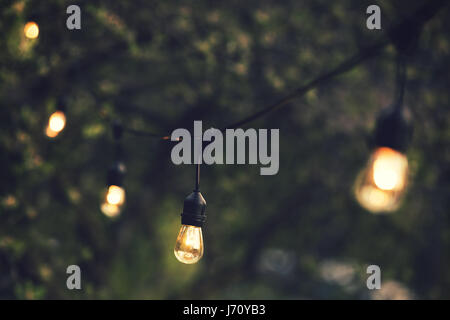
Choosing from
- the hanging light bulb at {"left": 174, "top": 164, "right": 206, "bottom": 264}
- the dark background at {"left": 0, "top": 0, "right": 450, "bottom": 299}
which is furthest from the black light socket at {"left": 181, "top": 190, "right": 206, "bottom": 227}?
the dark background at {"left": 0, "top": 0, "right": 450, "bottom": 299}

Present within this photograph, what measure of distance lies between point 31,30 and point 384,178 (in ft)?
16.8

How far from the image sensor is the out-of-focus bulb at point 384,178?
230 centimetres

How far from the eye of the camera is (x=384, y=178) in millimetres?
2309

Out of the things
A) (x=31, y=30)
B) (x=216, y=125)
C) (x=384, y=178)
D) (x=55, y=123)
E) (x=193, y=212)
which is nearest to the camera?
(x=384, y=178)

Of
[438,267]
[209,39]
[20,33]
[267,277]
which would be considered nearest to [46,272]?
[20,33]

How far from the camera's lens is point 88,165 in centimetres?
1047

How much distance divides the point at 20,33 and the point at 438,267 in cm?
848

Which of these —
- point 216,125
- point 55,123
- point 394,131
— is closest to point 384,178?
point 394,131

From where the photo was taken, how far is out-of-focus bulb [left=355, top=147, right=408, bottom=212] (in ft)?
A: 7.55

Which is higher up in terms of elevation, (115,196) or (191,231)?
(115,196)

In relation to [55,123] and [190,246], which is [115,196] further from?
[190,246]

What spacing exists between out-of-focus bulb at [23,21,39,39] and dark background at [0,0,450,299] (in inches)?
4.8

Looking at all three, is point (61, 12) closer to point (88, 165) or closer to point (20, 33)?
point (20, 33)

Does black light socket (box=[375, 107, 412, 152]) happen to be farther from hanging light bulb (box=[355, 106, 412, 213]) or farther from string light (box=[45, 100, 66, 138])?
string light (box=[45, 100, 66, 138])
